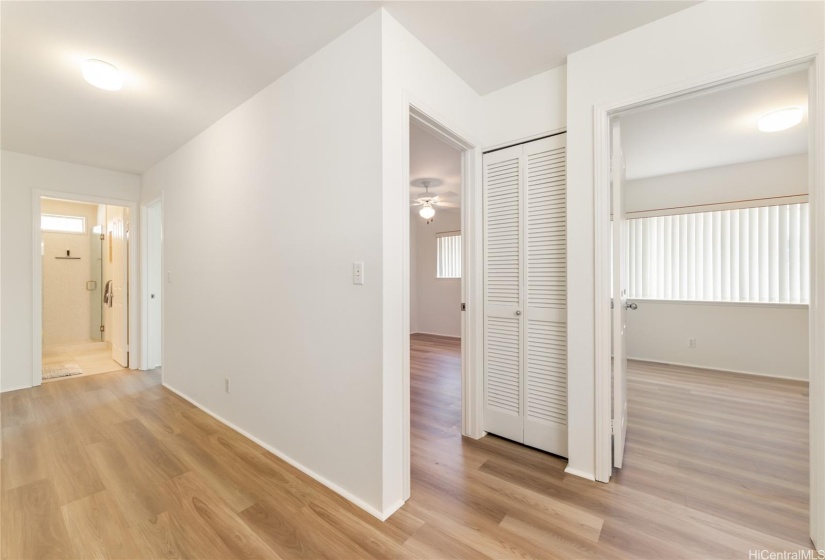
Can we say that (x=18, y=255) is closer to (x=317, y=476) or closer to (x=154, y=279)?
(x=154, y=279)

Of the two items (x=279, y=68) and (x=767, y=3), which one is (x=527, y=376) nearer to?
(x=767, y=3)

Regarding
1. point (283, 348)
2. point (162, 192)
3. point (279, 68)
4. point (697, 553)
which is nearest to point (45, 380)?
point (162, 192)

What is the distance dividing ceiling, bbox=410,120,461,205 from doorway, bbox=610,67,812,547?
170 cm

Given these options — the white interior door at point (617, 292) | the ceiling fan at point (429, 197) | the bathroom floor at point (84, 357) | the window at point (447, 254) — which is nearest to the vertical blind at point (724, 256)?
the ceiling fan at point (429, 197)

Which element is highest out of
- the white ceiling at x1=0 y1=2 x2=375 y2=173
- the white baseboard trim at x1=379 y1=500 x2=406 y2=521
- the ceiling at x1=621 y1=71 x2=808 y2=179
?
the ceiling at x1=621 y1=71 x2=808 y2=179

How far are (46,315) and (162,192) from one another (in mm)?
3870

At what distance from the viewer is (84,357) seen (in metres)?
5.20

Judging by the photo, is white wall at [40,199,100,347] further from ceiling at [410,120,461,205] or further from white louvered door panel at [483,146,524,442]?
white louvered door panel at [483,146,524,442]

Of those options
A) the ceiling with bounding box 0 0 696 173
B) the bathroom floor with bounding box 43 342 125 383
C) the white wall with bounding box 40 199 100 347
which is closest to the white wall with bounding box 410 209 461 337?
the ceiling with bounding box 0 0 696 173

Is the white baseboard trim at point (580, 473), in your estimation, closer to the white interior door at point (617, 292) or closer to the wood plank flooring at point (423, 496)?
the wood plank flooring at point (423, 496)

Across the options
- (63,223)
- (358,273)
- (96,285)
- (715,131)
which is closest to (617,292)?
(358,273)

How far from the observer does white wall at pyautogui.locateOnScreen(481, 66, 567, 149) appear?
226 cm

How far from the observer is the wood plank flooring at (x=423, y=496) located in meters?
1.53

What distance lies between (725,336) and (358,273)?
4986 millimetres
